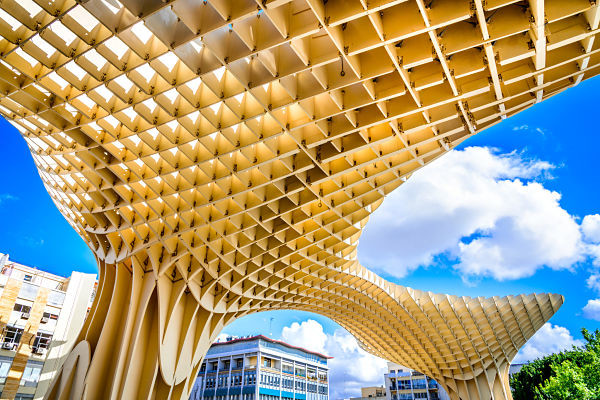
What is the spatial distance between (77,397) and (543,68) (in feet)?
99.1

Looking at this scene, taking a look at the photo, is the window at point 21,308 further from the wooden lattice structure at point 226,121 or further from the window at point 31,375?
the wooden lattice structure at point 226,121

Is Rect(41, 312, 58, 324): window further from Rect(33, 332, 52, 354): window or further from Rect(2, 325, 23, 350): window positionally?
Rect(2, 325, 23, 350): window

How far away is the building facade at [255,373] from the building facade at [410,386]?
26.1 m

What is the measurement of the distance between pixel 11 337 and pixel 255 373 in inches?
2748

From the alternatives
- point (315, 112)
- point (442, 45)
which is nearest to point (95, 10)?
point (315, 112)

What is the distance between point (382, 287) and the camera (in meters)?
47.1

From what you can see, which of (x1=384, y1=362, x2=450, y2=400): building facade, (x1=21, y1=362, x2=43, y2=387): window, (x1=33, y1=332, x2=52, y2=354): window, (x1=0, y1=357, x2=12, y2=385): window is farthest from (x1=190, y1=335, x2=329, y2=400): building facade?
(x1=0, y1=357, x2=12, y2=385): window

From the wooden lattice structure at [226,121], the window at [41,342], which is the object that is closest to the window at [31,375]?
the window at [41,342]

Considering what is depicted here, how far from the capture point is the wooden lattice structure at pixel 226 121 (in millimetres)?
13461

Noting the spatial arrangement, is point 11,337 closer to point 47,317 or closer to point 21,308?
point 21,308

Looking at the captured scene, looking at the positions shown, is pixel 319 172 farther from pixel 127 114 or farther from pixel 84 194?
pixel 84 194

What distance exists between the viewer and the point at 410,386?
122750 mm

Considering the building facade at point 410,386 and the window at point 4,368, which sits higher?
the building facade at point 410,386

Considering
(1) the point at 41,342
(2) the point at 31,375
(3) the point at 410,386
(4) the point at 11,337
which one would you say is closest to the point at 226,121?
(4) the point at 11,337
